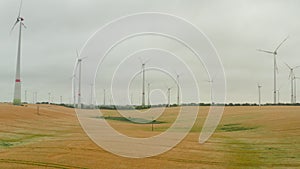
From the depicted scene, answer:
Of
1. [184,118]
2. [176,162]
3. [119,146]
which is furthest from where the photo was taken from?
[184,118]

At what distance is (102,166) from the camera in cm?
3162

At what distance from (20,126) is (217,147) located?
34791 millimetres

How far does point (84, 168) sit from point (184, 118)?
190 feet

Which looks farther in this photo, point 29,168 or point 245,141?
point 245,141

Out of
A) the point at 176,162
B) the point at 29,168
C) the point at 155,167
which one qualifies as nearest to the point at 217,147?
the point at 176,162

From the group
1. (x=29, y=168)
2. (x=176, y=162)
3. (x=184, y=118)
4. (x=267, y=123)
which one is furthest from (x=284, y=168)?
(x=184, y=118)

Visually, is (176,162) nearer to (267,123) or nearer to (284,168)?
(284,168)

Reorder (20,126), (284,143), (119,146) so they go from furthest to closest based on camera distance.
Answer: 1. (20,126)
2. (284,143)
3. (119,146)

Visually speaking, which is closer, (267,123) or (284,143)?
(284,143)

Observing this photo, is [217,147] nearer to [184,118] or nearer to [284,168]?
[284,168]

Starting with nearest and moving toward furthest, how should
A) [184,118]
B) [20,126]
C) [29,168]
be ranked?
[29,168] < [20,126] < [184,118]

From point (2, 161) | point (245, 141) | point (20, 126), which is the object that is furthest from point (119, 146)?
point (20, 126)

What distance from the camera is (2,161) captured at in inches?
1293

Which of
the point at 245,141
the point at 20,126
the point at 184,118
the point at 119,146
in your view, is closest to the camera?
the point at 119,146
